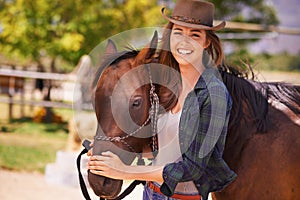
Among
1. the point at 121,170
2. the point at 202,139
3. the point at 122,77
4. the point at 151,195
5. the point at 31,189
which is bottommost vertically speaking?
the point at 31,189

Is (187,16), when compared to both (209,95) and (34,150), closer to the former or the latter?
(209,95)

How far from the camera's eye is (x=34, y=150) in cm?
746

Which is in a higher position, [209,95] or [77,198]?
[209,95]

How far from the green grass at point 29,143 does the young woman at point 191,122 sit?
4791mm

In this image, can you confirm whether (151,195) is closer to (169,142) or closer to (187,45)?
(169,142)

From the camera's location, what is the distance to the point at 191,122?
165 cm

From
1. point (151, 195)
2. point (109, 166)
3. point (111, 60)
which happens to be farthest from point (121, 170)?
point (111, 60)

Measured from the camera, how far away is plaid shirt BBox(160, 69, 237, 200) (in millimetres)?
1626

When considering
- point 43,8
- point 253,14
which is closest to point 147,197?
point 43,8

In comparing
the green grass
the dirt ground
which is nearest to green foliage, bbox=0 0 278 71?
the green grass

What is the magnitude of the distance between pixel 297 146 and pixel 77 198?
135 inches

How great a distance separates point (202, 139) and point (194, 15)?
0.52 m

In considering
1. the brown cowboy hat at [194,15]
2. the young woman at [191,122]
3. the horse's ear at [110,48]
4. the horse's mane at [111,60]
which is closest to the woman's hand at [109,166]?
the young woman at [191,122]

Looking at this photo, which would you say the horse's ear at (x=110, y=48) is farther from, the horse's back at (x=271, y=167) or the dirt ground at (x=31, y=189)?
the dirt ground at (x=31, y=189)
